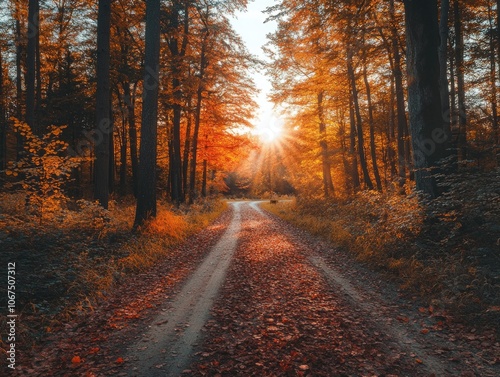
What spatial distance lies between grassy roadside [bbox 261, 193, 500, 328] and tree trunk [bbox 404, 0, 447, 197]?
1.23m

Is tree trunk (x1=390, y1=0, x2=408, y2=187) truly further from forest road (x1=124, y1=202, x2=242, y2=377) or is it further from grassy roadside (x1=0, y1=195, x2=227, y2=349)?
grassy roadside (x1=0, y1=195, x2=227, y2=349)

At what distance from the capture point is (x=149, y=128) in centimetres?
1091

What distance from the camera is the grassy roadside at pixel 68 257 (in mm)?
4879

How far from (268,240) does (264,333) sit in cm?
728

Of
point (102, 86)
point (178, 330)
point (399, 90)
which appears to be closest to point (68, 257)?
point (178, 330)

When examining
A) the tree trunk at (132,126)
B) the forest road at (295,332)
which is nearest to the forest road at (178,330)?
the forest road at (295,332)

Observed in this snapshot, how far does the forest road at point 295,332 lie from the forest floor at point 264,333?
2 centimetres

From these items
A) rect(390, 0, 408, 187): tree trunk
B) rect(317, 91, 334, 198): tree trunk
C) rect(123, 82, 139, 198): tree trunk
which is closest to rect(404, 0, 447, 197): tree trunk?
rect(390, 0, 408, 187): tree trunk

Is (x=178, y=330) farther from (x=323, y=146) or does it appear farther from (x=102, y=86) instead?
(x=323, y=146)

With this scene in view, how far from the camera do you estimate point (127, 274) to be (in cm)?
723

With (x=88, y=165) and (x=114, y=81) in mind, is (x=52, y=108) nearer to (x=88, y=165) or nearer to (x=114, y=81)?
(x=114, y=81)

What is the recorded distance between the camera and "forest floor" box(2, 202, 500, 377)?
11.4 ft

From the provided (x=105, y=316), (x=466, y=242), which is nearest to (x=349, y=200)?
(x=466, y=242)

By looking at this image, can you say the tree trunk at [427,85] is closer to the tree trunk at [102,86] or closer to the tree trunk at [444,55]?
the tree trunk at [444,55]
